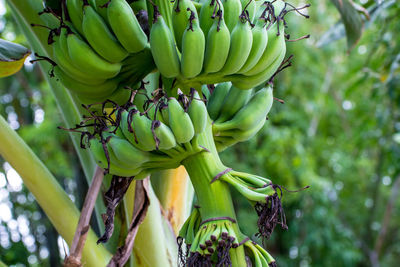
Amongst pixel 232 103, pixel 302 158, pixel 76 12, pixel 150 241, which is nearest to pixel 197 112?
pixel 232 103

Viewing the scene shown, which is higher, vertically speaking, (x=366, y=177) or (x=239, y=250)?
(x=239, y=250)

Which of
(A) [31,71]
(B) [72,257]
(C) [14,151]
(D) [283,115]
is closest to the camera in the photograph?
(B) [72,257]

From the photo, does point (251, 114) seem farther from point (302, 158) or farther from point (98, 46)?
point (302, 158)

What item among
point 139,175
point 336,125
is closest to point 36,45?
point 139,175

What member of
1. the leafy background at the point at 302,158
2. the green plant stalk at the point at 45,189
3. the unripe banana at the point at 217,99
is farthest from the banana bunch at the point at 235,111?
the leafy background at the point at 302,158

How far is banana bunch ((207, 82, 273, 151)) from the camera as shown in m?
0.74

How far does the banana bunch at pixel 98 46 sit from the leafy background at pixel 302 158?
8.42 ft

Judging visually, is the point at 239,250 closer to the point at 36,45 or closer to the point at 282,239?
the point at 36,45

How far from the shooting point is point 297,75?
438 centimetres

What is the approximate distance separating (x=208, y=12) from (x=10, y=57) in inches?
17.7

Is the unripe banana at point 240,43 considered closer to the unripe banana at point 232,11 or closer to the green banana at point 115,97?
the unripe banana at point 232,11

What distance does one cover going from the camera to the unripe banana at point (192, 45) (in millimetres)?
644

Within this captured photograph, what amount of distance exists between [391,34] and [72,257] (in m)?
2.22

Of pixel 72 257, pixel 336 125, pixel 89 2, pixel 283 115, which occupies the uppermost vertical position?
pixel 89 2
